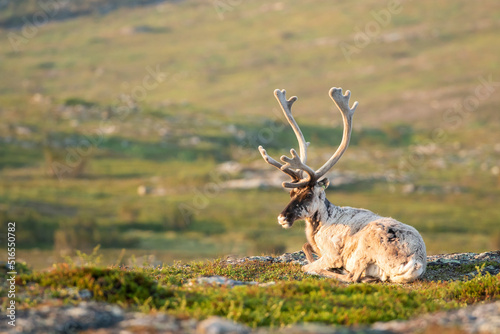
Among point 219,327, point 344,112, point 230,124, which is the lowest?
point 230,124

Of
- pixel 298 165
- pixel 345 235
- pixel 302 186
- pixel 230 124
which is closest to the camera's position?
pixel 345 235

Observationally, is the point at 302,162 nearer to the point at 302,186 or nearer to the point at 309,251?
the point at 302,186

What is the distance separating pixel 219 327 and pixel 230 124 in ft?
243

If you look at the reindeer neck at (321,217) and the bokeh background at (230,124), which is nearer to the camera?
the reindeer neck at (321,217)

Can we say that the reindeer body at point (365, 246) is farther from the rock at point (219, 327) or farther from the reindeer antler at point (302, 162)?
the rock at point (219, 327)

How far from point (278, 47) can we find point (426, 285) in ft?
514

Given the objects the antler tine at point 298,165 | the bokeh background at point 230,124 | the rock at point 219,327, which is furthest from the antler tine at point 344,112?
the rock at point 219,327

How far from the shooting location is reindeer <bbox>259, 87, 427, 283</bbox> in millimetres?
13438

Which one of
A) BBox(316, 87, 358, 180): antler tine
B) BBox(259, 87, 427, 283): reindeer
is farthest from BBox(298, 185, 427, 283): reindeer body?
BBox(316, 87, 358, 180): antler tine

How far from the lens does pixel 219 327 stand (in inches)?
309

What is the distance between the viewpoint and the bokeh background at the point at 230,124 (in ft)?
150

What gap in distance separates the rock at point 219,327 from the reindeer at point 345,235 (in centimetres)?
600

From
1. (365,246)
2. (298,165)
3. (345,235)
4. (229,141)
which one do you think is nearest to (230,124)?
(229,141)

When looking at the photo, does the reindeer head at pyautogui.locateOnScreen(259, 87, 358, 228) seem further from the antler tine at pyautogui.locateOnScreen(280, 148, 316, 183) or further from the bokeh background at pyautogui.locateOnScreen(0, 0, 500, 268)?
the bokeh background at pyautogui.locateOnScreen(0, 0, 500, 268)
